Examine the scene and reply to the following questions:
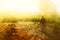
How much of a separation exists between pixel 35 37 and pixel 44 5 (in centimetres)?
38

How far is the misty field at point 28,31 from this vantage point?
48.2 inches

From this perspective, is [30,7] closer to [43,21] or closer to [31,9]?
[31,9]

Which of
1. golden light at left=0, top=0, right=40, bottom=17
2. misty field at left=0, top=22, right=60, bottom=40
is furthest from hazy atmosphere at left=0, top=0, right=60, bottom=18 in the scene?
misty field at left=0, top=22, right=60, bottom=40

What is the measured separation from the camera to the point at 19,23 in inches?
49.6

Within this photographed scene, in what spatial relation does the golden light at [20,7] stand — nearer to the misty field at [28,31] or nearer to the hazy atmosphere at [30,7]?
the hazy atmosphere at [30,7]

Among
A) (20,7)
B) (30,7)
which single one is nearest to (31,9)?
(30,7)

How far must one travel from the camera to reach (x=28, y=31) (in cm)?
124

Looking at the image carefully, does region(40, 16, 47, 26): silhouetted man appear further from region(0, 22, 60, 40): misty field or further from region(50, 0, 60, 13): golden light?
region(50, 0, 60, 13): golden light

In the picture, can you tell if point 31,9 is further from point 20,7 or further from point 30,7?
point 20,7

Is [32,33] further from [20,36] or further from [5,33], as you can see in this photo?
[5,33]

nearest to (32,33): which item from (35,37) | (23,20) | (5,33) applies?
(35,37)

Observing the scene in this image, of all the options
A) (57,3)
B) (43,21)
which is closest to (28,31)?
(43,21)

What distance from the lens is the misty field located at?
1.22m

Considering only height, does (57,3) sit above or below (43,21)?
above
